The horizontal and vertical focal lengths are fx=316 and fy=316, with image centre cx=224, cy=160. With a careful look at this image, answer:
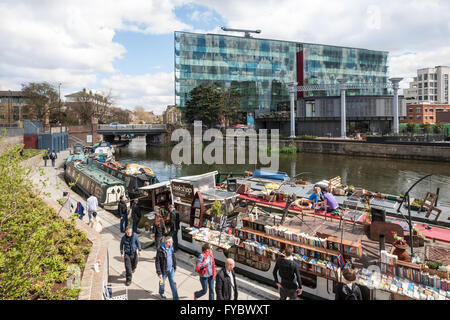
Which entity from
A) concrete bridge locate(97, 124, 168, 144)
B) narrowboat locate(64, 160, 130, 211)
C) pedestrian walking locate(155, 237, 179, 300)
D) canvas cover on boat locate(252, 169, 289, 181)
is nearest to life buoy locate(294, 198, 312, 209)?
pedestrian walking locate(155, 237, 179, 300)

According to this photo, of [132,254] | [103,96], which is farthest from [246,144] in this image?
[132,254]

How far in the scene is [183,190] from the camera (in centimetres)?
1290

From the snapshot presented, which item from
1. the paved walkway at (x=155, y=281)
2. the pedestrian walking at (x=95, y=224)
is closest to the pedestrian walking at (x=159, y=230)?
the paved walkway at (x=155, y=281)

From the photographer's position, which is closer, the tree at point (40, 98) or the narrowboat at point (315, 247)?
the narrowboat at point (315, 247)

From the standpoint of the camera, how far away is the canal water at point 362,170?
28495 mm

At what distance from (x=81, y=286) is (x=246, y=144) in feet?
186

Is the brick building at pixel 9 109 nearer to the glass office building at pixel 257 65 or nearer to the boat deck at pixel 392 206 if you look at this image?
the glass office building at pixel 257 65

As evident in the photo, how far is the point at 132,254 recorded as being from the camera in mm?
8578

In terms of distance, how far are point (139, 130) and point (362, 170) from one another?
49923 mm

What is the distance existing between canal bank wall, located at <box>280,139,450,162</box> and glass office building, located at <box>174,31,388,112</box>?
2289 cm

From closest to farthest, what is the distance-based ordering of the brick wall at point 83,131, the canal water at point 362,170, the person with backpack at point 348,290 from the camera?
the person with backpack at point 348,290
the canal water at point 362,170
the brick wall at point 83,131

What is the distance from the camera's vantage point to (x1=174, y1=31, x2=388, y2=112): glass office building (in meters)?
78.8

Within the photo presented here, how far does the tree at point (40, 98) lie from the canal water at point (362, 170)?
110 feet
